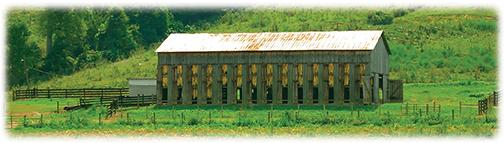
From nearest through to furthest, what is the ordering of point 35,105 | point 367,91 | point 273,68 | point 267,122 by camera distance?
point 267,122 < point 367,91 < point 273,68 < point 35,105

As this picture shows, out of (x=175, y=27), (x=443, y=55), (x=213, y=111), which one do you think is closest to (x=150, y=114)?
(x=213, y=111)

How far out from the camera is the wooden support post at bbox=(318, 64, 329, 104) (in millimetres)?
60469

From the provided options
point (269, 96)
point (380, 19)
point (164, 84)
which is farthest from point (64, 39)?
point (269, 96)

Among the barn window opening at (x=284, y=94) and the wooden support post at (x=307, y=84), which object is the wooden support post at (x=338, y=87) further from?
the barn window opening at (x=284, y=94)

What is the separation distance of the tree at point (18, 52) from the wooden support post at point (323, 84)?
4254 centimetres

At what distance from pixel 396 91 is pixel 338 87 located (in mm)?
8337

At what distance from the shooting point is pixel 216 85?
62.8 meters

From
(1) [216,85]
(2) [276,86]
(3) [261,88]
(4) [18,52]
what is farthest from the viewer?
(4) [18,52]

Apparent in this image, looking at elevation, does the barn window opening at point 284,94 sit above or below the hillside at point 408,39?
below

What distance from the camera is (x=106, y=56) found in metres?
108

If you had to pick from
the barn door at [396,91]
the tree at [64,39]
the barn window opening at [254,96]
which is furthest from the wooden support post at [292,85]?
the tree at [64,39]

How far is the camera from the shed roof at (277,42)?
60375 millimetres

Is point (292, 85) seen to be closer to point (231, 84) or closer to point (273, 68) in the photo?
point (273, 68)

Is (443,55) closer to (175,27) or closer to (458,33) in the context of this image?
(458,33)
